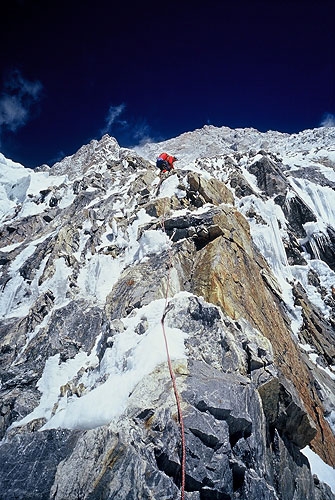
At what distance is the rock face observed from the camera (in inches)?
186

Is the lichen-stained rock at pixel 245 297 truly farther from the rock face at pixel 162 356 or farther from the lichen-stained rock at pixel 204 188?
the lichen-stained rock at pixel 204 188

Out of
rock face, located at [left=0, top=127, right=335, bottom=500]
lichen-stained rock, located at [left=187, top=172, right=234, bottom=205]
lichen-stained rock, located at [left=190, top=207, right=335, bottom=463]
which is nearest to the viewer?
rock face, located at [left=0, top=127, right=335, bottom=500]

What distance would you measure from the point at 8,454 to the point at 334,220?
127ft

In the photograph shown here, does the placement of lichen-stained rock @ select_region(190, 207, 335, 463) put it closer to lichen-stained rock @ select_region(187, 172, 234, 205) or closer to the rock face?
the rock face

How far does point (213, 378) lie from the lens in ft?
20.1

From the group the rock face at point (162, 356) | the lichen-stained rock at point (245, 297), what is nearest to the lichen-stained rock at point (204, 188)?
the rock face at point (162, 356)

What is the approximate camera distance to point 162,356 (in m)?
6.46

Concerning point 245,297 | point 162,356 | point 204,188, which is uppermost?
point 204,188

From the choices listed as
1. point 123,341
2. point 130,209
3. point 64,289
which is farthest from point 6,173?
point 123,341

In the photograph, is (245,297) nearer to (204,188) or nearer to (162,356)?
(162,356)

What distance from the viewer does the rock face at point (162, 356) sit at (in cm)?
473

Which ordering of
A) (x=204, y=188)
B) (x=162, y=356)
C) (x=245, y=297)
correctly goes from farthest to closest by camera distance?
(x=204, y=188)
(x=245, y=297)
(x=162, y=356)

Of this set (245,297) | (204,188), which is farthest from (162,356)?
(204,188)

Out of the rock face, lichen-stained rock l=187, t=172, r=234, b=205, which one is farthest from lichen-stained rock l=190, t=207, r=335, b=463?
lichen-stained rock l=187, t=172, r=234, b=205
